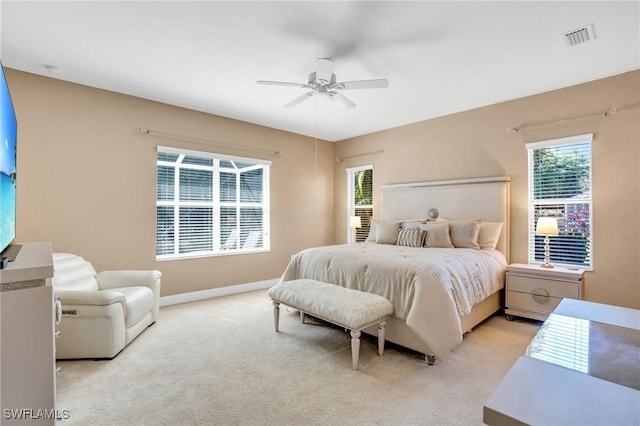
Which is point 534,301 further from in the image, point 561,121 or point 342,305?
point 342,305

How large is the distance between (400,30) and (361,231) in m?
3.89

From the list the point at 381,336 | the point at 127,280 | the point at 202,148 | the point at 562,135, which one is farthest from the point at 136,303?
the point at 562,135

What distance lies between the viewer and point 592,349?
0.95 m

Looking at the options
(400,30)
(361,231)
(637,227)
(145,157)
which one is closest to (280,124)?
(145,157)

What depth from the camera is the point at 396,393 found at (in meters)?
2.07

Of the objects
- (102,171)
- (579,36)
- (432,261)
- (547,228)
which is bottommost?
(432,261)

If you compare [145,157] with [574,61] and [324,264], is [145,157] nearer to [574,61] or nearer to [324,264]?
[324,264]

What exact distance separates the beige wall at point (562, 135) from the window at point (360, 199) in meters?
0.63

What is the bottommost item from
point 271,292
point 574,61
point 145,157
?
point 271,292

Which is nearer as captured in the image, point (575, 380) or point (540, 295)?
point (575, 380)

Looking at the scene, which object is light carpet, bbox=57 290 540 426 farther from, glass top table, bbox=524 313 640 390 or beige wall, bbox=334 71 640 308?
beige wall, bbox=334 71 640 308

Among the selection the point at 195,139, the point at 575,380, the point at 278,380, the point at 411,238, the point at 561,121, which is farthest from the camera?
the point at 195,139

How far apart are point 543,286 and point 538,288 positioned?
0.05 m

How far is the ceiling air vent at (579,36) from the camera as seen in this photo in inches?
95.9
